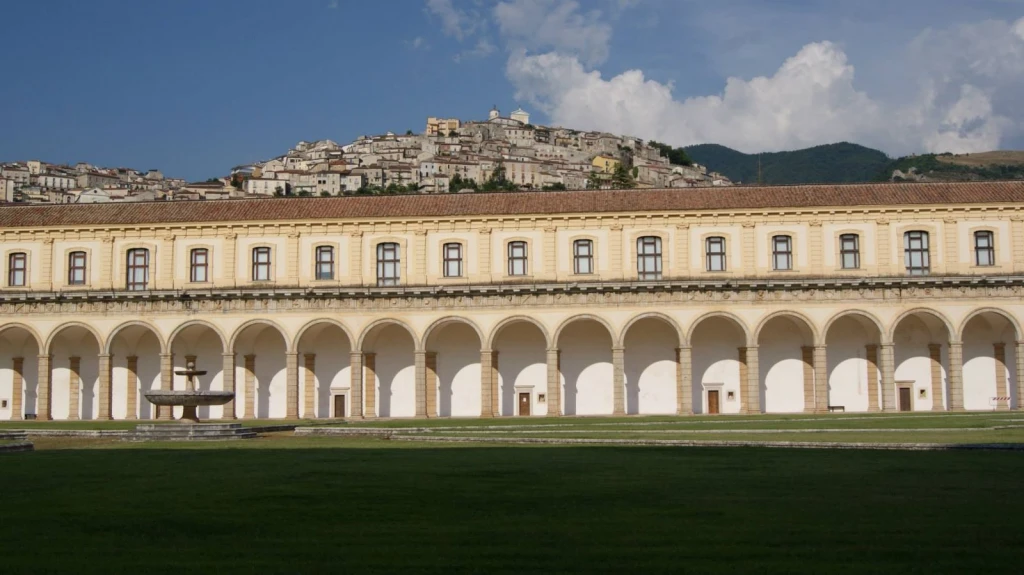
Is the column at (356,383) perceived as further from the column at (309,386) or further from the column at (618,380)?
the column at (618,380)

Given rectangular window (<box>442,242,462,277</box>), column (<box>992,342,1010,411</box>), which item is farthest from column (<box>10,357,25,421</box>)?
column (<box>992,342,1010,411</box>)

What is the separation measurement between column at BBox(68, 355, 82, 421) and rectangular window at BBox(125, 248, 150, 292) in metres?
4.42

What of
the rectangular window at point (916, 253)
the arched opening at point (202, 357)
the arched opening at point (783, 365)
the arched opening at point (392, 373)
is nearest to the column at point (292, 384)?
the arched opening at point (392, 373)

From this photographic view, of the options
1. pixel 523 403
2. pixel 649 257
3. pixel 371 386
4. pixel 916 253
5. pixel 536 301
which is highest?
pixel 649 257

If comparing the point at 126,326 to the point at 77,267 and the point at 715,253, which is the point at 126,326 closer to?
the point at 77,267

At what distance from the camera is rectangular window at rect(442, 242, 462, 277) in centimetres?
5072

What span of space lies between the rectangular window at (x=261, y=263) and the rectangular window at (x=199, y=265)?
2.07 m

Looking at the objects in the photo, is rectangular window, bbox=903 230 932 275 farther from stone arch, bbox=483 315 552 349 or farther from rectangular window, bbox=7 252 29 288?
rectangular window, bbox=7 252 29 288

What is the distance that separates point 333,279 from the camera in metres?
51.3

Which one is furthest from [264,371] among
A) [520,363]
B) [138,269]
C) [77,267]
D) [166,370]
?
[520,363]

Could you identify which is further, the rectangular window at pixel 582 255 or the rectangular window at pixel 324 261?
the rectangular window at pixel 324 261

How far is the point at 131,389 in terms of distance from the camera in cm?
5309

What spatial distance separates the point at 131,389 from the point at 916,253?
3382 centimetres

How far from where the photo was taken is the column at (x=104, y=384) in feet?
167
